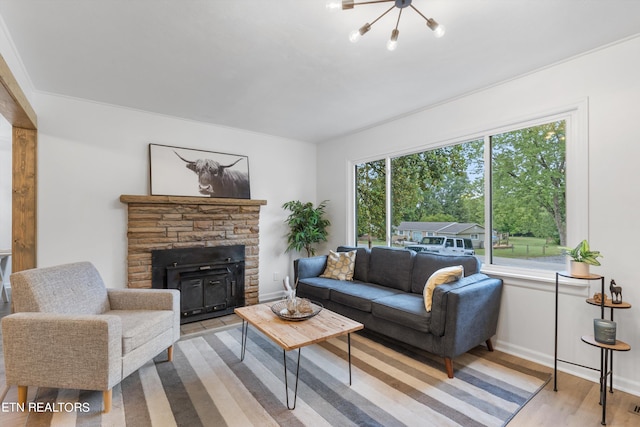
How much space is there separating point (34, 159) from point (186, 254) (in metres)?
1.77

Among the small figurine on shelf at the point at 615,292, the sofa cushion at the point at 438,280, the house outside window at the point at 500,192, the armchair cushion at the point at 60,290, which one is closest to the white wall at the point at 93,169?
the armchair cushion at the point at 60,290

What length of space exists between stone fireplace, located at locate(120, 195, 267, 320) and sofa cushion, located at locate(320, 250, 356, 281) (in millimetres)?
1133

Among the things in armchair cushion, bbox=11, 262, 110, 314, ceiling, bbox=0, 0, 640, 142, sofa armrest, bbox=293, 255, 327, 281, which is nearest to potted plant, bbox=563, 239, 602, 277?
ceiling, bbox=0, 0, 640, 142

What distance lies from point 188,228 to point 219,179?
2.59 ft

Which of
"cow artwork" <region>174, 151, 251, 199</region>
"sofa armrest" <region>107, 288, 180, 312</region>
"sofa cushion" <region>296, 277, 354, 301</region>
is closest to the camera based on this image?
"sofa armrest" <region>107, 288, 180, 312</region>

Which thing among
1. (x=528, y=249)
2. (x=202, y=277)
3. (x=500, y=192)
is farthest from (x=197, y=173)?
(x=528, y=249)

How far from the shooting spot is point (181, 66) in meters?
2.57

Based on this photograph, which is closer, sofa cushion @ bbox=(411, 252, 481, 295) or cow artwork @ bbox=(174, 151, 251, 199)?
sofa cushion @ bbox=(411, 252, 481, 295)

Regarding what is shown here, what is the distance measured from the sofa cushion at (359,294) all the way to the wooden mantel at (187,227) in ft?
5.10

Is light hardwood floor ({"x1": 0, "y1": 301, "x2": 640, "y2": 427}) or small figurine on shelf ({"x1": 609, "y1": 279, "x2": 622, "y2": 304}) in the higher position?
small figurine on shelf ({"x1": 609, "y1": 279, "x2": 622, "y2": 304})

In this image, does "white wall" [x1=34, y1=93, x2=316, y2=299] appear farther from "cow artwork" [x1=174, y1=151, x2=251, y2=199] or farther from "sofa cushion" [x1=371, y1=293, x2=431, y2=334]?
"sofa cushion" [x1=371, y1=293, x2=431, y2=334]

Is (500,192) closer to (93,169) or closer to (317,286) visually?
(317,286)

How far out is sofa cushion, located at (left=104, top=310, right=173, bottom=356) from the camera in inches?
80.8

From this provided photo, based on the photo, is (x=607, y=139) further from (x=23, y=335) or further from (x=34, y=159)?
(x=34, y=159)
